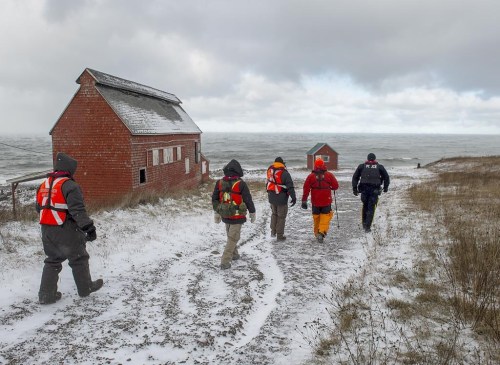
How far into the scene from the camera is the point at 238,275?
21.8 ft

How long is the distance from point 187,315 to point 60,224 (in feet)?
7.45

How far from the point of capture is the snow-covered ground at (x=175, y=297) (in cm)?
406

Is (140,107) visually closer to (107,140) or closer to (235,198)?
(107,140)

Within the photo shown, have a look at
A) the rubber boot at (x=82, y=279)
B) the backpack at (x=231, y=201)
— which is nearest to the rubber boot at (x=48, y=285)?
the rubber boot at (x=82, y=279)

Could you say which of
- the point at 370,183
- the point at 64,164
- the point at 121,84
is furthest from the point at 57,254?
the point at 121,84

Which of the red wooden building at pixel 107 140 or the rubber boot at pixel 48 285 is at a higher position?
the red wooden building at pixel 107 140

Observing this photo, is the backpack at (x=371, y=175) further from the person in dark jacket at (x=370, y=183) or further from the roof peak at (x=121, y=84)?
the roof peak at (x=121, y=84)

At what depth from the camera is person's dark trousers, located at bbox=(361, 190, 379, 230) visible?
9828mm

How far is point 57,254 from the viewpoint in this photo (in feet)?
17.1

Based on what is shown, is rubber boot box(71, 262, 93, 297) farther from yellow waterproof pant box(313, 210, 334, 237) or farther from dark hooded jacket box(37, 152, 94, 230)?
yellow waterproof pant box(313, 210, 334, 237)

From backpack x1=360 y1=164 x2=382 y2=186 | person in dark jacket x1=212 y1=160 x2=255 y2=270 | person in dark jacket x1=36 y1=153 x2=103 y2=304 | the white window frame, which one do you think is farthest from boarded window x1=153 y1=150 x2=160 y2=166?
person in dark jacket x1=36 y1=153 x2=103 y2=304

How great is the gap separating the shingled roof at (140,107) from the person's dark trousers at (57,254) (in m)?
12.4

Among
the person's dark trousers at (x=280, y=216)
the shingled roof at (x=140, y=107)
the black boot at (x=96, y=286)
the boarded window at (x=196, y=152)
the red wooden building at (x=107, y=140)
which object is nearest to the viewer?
the black boot at (x=96, y=286)

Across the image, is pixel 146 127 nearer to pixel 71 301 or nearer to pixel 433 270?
pixel 71 301
